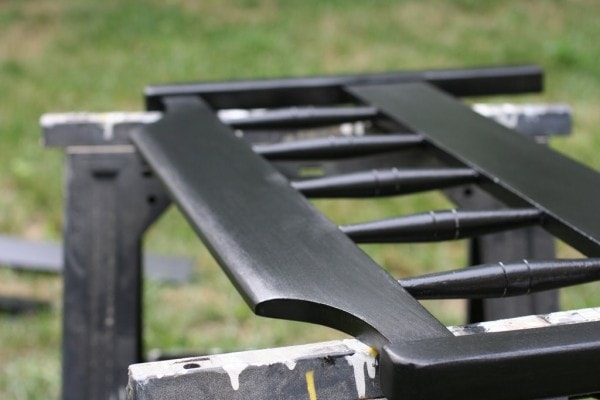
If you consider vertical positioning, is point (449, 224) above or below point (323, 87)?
below

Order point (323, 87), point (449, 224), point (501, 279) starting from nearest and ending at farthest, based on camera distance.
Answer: point (501, 279) < point (449, 224) < point (323, 87)

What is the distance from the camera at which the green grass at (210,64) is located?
118 inches

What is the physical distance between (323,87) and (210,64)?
360 centimetres

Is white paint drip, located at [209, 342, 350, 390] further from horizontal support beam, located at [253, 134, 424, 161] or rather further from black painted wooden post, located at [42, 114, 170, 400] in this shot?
black painted wooden post, located at [42, 114, 170, 400]

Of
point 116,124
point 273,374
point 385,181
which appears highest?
point 116,124

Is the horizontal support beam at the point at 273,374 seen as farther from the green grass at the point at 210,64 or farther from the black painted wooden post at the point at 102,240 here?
the green grass at the point at 210,64

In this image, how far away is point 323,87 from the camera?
1765 mm

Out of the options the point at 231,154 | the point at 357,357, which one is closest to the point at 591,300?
the point at 231,154

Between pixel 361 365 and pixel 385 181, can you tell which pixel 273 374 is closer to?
pixel 361 365

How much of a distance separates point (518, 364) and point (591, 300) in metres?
2.32

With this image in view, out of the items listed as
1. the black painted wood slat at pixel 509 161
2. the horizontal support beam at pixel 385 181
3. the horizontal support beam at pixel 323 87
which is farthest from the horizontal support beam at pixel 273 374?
the horizontal support beam at pixel 323 87

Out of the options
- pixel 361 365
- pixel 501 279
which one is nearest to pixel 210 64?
pixel 501 279

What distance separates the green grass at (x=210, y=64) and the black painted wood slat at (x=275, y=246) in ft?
5.09

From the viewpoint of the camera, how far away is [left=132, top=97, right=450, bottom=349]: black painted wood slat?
808 millimetres
